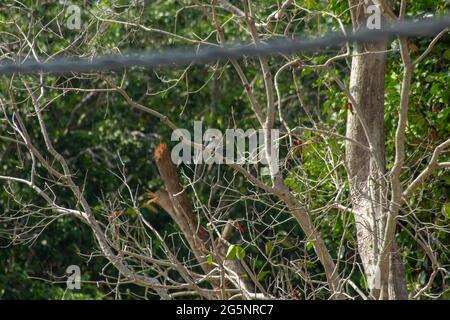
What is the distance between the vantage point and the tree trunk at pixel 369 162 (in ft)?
15.8

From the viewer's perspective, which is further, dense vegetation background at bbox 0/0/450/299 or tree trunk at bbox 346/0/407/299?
dense vegetation background at bbox 0/0/450/299

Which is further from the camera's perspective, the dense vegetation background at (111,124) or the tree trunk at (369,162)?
the dense vegetation background at (111,124)

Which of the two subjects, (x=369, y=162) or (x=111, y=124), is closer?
(x=369, y=162)

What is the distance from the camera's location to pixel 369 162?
213 inches

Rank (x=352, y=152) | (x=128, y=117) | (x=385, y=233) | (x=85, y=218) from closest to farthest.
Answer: (x=385, y=233) < (x=85, y=218) < (x=352, y=152) < (x=128, y=117)

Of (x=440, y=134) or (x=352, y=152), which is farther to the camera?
(x=440, y=134)

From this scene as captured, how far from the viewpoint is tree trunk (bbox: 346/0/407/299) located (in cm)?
482

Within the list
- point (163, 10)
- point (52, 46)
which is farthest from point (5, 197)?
point (163, 10)

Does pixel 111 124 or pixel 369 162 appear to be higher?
pixel 111 124

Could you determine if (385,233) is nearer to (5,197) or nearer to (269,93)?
(269,93)

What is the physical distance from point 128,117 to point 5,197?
159cm
